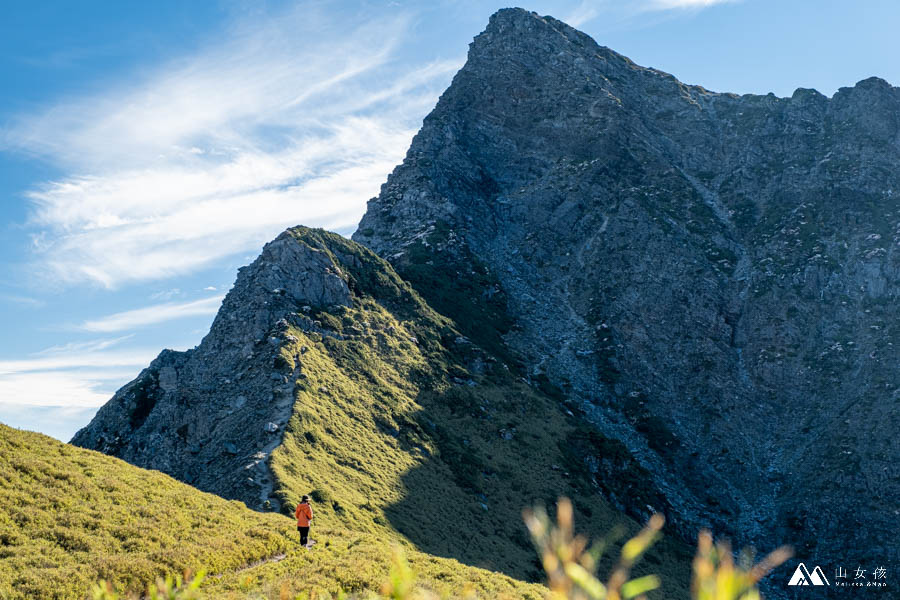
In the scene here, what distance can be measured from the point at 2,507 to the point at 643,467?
6840 cm

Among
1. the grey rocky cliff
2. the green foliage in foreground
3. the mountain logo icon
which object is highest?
the grey rocky cliff

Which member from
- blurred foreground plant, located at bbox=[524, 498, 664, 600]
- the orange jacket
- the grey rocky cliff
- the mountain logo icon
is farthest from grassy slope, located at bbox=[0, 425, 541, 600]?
the mountain logo icon

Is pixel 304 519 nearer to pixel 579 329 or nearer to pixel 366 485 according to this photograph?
pixel 366 485

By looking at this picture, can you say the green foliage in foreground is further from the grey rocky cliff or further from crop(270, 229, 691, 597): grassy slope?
the grey rocky cliff

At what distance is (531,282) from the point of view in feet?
372

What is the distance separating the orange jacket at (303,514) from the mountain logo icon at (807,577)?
59.1 m

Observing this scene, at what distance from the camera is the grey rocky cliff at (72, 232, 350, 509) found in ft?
155

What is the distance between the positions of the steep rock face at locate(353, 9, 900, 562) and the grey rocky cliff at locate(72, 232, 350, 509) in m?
26.1

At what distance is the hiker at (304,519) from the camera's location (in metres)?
26.7

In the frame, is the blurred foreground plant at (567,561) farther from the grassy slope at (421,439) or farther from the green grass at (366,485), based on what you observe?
the grassy slope at (421,439)

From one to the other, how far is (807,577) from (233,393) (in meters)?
61.6

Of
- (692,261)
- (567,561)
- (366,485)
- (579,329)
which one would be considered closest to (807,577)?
(579,329)

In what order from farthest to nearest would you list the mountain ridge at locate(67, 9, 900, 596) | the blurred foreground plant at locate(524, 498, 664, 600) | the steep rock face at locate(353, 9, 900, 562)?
the steep rock face at locate(353, 9, 900, 562) < the mountain ridge at locate(67, 9, 900, 596) < the blurred foreground plant at locate(524, 498, 664, 600)

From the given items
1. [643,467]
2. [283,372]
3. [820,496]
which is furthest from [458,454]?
[820,496]
